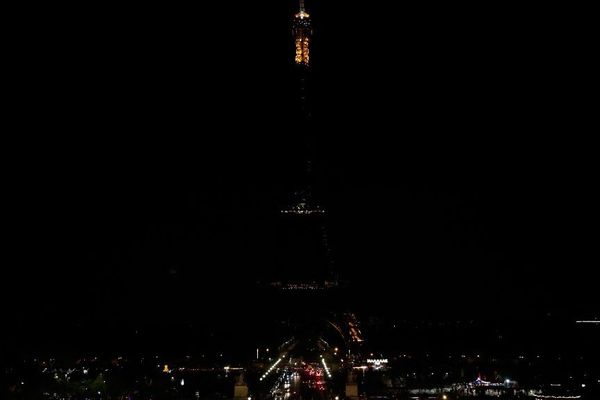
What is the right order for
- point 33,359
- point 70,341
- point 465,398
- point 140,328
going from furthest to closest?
point 140,328 < point 70,341 < point 33,359 < point 465,398

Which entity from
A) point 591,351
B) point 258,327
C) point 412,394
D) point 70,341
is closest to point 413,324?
point 258,327

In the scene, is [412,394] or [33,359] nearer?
[412,394]

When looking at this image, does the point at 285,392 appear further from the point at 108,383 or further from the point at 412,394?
the point at 108,383

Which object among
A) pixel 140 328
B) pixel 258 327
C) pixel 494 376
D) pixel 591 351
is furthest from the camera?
pixel 258 327

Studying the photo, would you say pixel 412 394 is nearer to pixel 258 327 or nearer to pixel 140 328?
pixel 140 328

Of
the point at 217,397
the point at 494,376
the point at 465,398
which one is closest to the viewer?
the point at 465,398

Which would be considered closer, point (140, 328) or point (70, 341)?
point (70, 341)

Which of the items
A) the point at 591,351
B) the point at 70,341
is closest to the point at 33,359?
the point at 70,341
